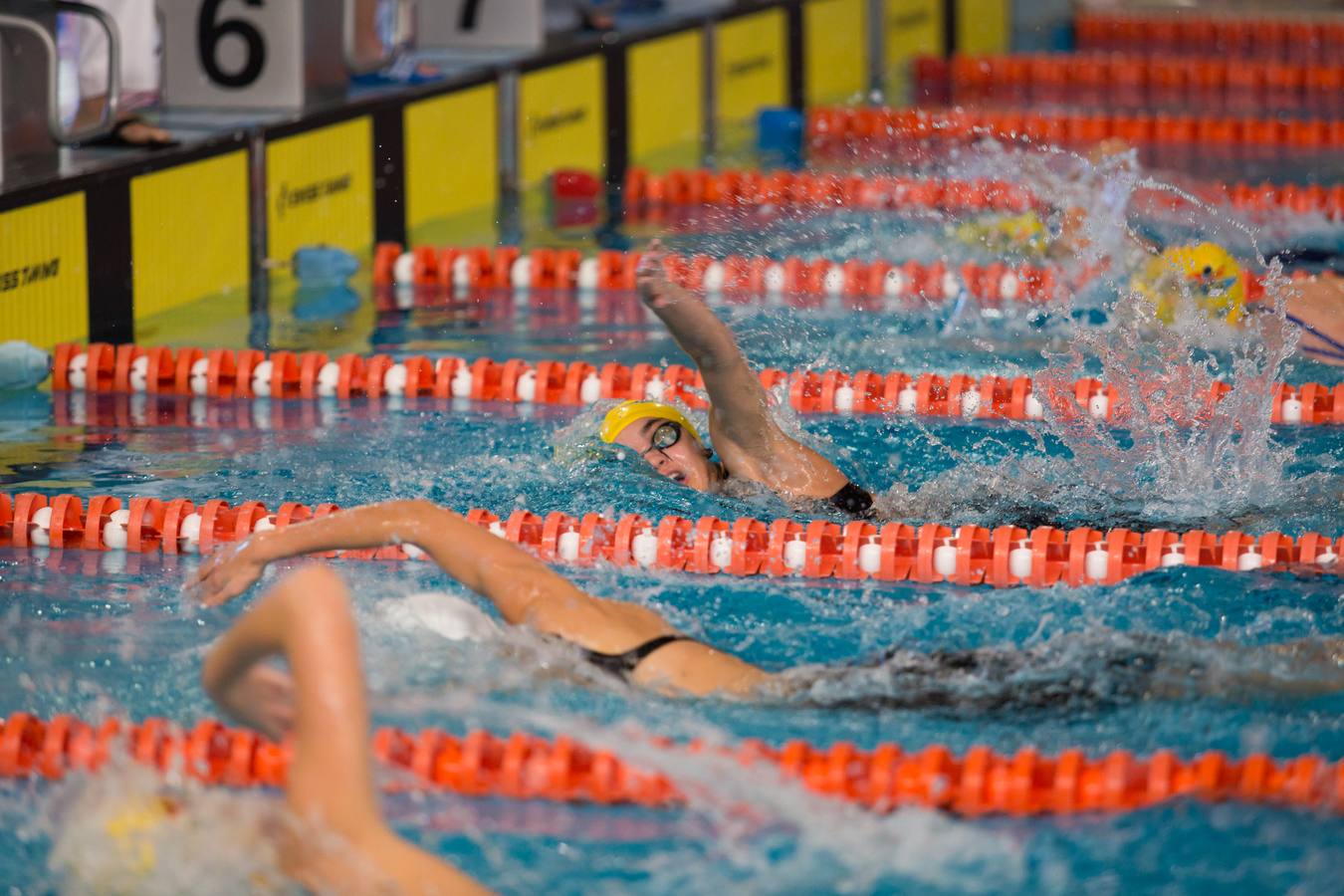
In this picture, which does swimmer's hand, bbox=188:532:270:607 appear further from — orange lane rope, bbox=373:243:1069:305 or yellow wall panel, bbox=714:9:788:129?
yellow wall panel, bbox=714:9:788:129

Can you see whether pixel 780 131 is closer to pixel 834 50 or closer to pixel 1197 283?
pixel 834 50

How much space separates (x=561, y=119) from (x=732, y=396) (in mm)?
4987

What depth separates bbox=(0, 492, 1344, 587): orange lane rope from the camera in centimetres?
395

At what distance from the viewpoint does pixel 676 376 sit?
17.7ft

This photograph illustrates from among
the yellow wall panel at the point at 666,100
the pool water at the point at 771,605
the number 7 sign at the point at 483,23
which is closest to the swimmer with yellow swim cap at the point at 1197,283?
the pool water at the point at 771,605

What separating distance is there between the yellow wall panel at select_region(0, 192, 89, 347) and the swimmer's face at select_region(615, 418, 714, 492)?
90.0 inches

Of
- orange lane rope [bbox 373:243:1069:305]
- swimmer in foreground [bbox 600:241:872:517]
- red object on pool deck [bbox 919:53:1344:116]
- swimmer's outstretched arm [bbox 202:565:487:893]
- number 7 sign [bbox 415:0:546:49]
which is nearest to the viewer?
swimmer's outstretched arm [bbox 202:565:487:893]

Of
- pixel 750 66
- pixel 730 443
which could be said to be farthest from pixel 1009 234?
pixel 750 66

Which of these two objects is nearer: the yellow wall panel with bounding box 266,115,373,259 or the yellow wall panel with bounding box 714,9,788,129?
the yellow wall panel with bounding box 266,115,373,259

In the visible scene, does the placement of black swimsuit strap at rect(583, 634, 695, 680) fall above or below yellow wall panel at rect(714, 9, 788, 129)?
below

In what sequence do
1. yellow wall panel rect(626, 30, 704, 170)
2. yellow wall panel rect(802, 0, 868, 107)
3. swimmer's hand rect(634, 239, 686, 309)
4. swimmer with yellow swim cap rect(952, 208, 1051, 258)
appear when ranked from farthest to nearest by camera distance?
1. yellow wall panel rect(802, 0, 868, 107)
2. yellow wall panel rect(626, 30, 704, 170)
3. swimmer with yellow swim cap rect(952, 208, 1051, 258)
4. swimmer's hand rect(634, 239, 686, 309)

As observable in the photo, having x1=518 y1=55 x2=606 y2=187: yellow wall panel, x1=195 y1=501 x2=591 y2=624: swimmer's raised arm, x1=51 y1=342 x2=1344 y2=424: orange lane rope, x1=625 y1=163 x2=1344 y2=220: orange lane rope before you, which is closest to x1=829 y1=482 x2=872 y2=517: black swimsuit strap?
x1=51 y1=342 x2=1344 y2=424: orange lane rope

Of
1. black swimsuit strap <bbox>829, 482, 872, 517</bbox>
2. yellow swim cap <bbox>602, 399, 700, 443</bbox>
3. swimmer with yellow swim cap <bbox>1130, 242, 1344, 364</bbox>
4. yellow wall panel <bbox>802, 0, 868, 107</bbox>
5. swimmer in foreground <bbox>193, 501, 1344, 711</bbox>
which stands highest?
yellow wall panel <bbox>802, 0, 868, 107</bbox>

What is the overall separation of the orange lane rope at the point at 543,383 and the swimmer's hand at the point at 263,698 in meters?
2.83
